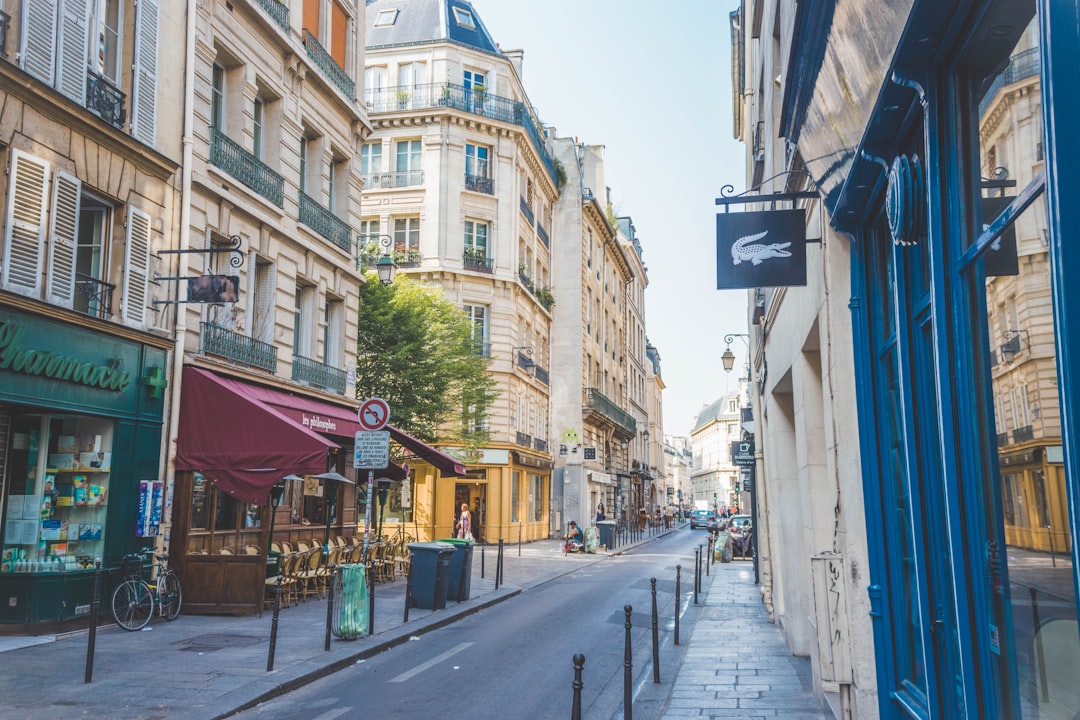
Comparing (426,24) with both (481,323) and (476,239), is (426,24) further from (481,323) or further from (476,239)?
(481,323)

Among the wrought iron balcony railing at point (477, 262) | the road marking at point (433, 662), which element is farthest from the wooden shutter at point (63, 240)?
the wrought iron balcony railing at point (477, 262)

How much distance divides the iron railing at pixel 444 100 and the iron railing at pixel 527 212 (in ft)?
11.2

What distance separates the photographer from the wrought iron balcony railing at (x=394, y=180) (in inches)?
1555

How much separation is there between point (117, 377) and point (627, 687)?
9655mm

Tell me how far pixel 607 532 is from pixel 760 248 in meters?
30.1

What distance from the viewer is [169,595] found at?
14078 mm

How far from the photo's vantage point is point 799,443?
32.7 feet

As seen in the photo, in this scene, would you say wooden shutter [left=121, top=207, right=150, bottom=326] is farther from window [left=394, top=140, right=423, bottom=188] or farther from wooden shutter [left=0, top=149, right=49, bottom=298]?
window [left=394, top=140, right=423, bottom=188]

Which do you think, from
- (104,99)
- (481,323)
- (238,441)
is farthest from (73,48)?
(481,323)

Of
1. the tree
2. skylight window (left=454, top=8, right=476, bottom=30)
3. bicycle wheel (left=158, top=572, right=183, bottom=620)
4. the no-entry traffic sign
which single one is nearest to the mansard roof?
skylight window (left=454, top=8, right=476, bottom=30)

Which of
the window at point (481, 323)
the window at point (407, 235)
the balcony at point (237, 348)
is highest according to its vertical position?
the window at point (407, 235)

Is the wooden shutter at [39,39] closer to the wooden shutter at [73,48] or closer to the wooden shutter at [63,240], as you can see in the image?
the wooden shutter at [73,48]

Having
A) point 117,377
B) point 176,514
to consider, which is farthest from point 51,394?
point 176,514

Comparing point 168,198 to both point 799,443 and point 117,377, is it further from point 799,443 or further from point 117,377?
point 799,443
